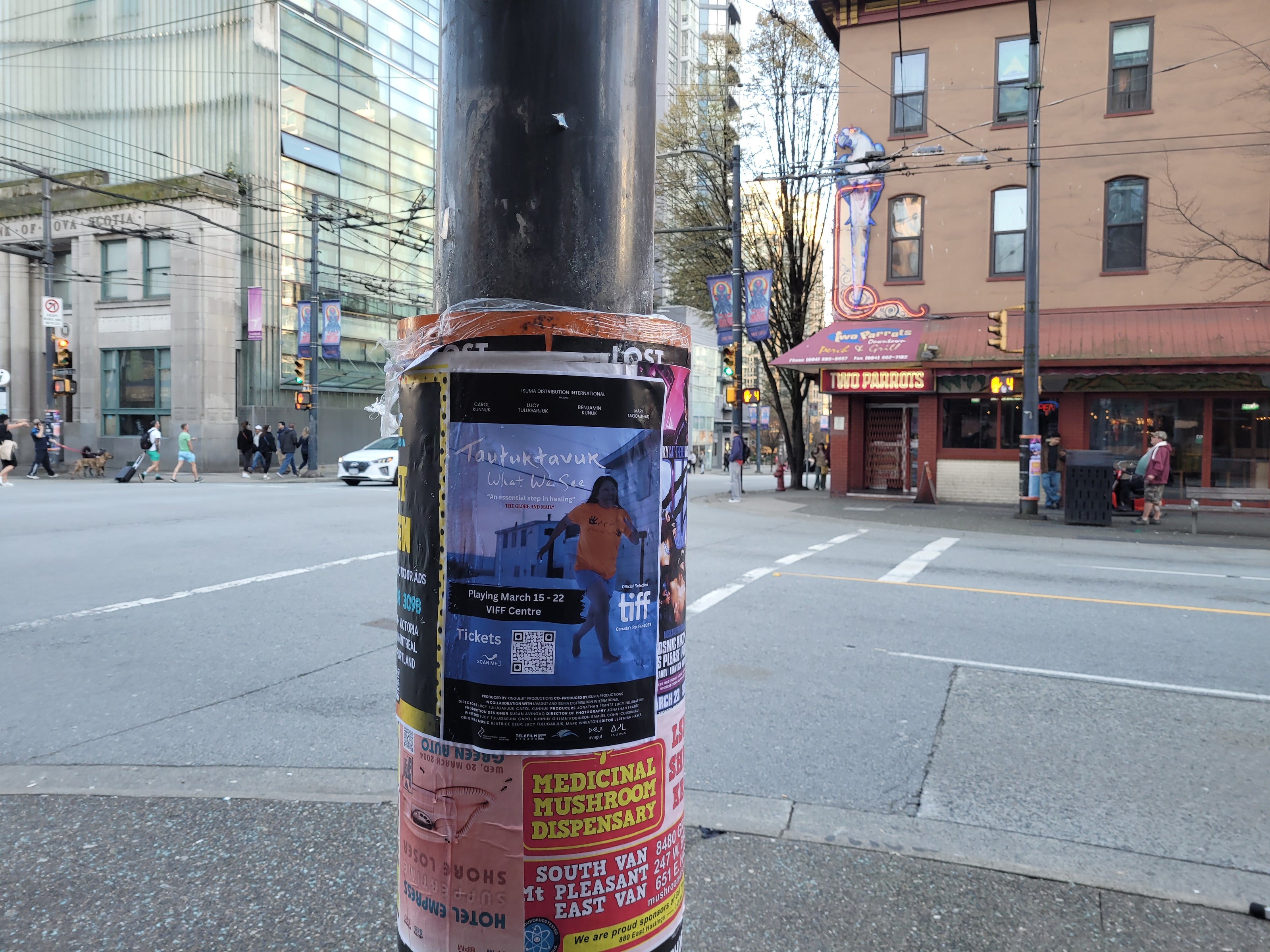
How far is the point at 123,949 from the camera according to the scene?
113 inches

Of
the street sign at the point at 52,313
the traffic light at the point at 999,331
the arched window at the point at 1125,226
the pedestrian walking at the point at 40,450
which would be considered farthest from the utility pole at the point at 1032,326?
the pedestrian walking at the point at 40,450

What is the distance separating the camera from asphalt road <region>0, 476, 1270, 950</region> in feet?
10.3

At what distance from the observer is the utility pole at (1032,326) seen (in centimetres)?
1695

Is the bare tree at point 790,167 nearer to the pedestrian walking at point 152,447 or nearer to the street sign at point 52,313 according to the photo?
the pedestrian walking at point 152,447

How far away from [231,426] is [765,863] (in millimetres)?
34657

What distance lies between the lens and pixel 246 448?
3225 cm

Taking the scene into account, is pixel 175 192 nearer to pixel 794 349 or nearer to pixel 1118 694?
pixel 794 349

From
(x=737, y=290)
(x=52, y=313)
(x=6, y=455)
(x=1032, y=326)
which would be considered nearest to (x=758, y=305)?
(x=737, y=290)

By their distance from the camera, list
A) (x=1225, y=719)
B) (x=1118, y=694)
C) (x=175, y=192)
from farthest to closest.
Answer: (x=175, y=192) < (x=1118, y=694) < (x=1225, y=719)

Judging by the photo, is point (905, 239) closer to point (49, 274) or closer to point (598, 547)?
point (598, 547)

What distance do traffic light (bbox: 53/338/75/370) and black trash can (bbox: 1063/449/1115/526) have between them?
27843 millimetres

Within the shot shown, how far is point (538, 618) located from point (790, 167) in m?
26.7

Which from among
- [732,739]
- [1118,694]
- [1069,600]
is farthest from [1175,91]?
[732,739]

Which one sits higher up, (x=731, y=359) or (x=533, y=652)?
(x=731, y=359)
